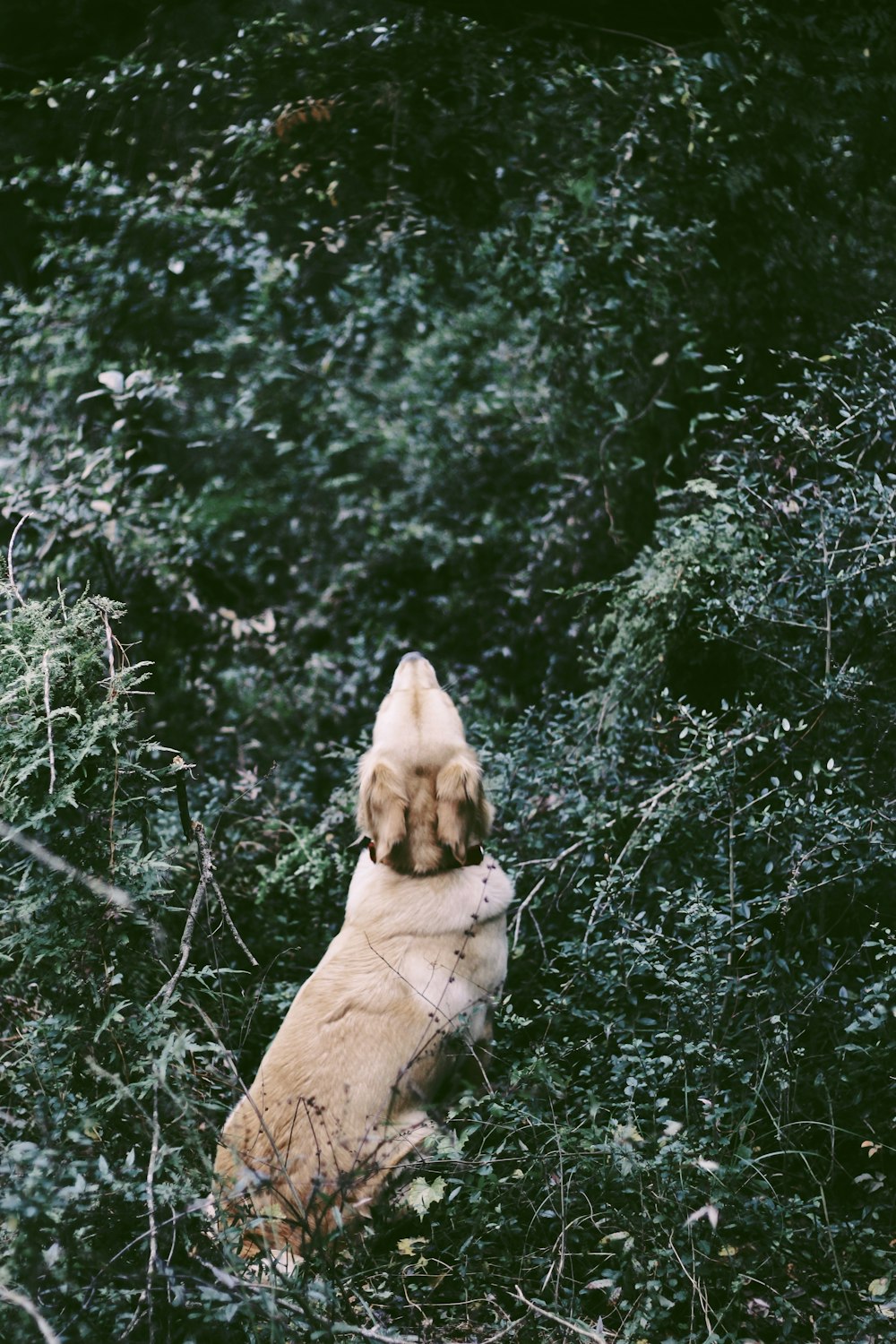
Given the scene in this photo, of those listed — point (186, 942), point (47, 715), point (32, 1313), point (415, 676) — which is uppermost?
point (47, 715)

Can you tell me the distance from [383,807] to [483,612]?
3.16m

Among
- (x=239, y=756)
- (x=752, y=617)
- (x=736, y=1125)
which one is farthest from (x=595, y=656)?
(x=736, y=1125)

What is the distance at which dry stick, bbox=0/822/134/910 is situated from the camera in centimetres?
237

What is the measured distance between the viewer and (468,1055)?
3.12 meters

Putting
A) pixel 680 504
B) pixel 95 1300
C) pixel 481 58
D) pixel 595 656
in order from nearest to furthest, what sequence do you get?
pixel 95 1300, pixel 680 504, pixel 595 656, pixel 481 58

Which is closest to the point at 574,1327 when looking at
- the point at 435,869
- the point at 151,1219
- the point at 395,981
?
the point at 151,1219

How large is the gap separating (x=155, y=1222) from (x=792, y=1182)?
177 cm

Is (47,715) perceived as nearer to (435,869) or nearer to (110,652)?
(110,652)

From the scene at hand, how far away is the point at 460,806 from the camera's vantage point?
3.16 metres

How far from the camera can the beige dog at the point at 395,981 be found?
2.80m

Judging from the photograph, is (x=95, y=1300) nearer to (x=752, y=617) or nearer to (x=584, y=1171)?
(x=584, y=1171)

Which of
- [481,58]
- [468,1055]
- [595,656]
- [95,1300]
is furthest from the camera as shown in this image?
[481,58]

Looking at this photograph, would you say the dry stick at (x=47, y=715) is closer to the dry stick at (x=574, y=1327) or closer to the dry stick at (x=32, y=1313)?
the dry stick at (x=32, y=1313)

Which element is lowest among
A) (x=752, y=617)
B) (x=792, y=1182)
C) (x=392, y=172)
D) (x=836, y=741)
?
(x=792, y=1182)
